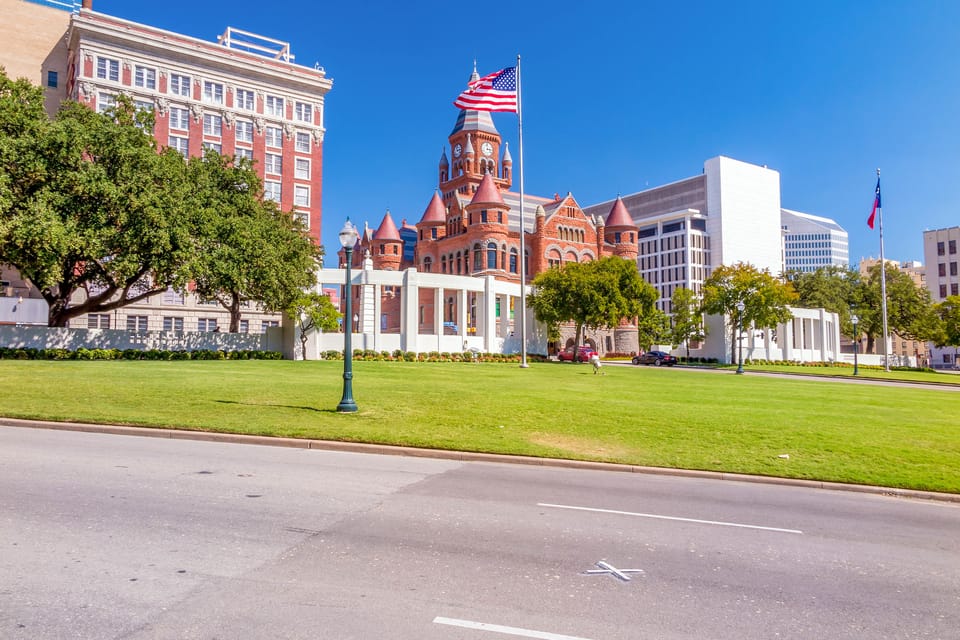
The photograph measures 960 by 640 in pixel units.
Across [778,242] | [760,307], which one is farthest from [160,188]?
[778,242]

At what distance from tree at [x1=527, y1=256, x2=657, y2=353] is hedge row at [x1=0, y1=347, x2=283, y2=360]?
26513 mm

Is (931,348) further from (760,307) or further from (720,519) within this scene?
(720,519)

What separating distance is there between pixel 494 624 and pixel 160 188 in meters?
33.4

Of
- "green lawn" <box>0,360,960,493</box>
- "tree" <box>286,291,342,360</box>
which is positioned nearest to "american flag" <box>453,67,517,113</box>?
"green lawn" <box>0,360,960,493</box>

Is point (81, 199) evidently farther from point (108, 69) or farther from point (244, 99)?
point (244, 99)

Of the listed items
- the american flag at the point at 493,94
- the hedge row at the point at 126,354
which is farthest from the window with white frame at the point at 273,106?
the american flag at the point at 493,94

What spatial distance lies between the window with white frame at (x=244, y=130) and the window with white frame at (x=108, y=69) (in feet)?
36.0

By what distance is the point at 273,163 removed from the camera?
65750mm

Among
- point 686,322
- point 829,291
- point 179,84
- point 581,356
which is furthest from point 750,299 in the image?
point 179,84

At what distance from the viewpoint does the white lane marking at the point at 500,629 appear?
428 cm

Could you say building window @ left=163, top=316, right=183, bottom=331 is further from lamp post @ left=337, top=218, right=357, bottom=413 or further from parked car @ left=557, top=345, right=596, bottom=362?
lamp post @ left=337, top=218, right=357, bottom=413

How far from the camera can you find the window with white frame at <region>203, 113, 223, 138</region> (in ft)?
205

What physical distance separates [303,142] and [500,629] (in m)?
69.3

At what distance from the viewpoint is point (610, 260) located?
6344 centimetres
